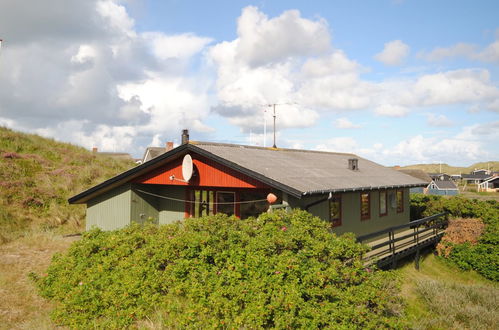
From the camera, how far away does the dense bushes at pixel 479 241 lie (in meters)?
15.8

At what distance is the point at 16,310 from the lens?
27.9ft

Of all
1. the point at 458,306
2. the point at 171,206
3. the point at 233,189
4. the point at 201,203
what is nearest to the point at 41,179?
the point at 171,206

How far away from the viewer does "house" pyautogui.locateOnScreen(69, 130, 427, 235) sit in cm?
1222

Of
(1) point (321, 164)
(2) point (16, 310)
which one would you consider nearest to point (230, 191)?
(1) point (321, 164)

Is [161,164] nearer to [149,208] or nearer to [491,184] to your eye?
[149,208]

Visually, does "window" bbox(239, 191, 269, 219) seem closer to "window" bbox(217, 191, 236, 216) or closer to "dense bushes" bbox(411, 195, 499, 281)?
"window" bbox(217, 191, 236, 216)

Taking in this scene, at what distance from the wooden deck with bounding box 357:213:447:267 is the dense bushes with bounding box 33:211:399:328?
3853mm

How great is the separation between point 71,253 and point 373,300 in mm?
7318

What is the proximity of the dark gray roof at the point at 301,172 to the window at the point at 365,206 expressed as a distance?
76cm

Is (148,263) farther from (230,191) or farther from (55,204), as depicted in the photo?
(55,204)

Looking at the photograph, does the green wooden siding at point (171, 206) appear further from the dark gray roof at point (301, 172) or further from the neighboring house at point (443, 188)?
the neighboring house at point (443, 188)

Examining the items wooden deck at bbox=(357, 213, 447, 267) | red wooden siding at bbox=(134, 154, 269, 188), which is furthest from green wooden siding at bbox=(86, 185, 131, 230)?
wooden deck at bbox=(357, 213, 447, 267)

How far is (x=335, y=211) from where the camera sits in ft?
46.4

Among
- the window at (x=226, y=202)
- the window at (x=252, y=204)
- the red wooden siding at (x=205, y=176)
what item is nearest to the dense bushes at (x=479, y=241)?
the window at (x=252, y=204)
